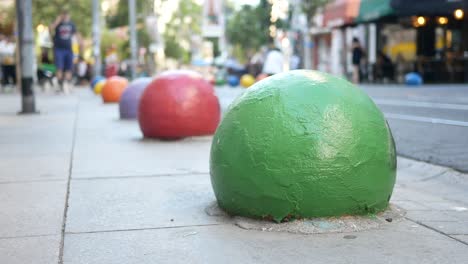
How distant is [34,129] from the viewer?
10.3 metres

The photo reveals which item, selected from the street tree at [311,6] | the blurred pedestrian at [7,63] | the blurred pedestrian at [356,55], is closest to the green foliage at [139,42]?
the street tree at [311,6]

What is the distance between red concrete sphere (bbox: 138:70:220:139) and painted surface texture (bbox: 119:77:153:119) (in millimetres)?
2822

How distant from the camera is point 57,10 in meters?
41.0

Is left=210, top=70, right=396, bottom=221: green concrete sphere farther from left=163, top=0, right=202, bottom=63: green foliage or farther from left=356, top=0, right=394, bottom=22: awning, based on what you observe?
left=163, top=0, right=202, bottom=63: green foliage

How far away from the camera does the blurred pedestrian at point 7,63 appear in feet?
78.7

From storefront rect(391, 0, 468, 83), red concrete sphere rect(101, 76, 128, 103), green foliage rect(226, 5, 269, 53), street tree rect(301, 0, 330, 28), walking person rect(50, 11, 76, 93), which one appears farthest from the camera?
green foliage rect(226, 5, 269, 53)

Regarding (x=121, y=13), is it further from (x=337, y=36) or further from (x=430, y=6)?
(x=430, y=6)

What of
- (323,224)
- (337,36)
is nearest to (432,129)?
(323,224)

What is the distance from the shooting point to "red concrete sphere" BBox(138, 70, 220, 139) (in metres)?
8.47

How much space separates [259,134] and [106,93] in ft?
43.8

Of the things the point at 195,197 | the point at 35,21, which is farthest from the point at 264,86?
the point at 35,21

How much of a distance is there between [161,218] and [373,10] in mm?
24137

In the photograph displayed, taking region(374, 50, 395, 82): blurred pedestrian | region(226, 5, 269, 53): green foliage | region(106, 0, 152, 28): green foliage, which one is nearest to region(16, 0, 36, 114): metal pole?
region(374, 50, 395, 82): blurred pedestrian

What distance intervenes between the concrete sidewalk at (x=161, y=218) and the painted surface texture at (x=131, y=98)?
3.79 m
